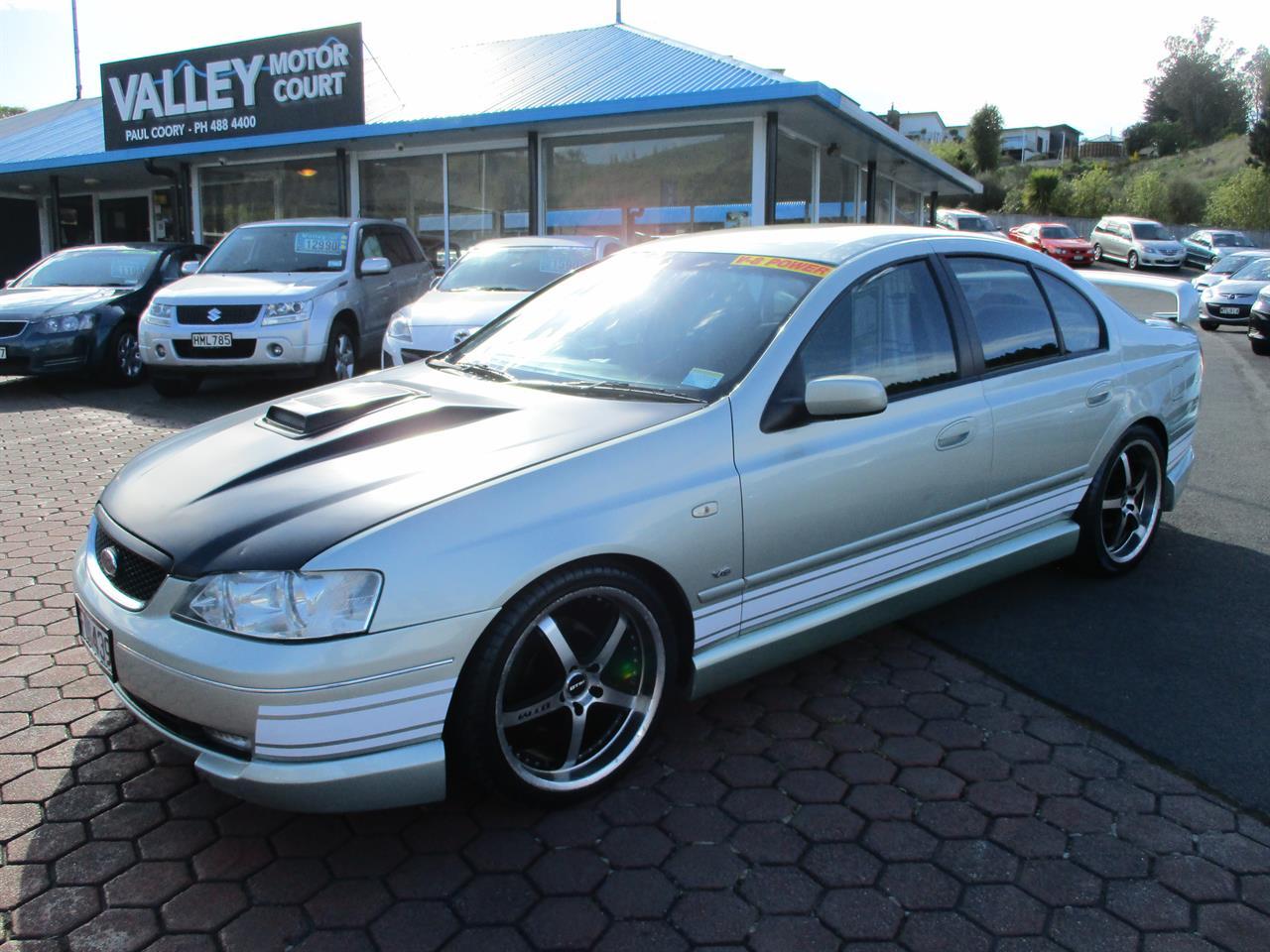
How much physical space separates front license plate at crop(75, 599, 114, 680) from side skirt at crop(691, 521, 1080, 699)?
5.41 ft

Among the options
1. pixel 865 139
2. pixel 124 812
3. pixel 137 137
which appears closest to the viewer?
pixel 124 812

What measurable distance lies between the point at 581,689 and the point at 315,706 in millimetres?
779

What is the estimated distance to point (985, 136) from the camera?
67.6 m

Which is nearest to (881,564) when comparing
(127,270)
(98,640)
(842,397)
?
(842,397)

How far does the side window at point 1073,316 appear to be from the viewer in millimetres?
4473

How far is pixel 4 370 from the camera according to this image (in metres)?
10.2

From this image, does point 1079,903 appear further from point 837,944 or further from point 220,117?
point 220,117

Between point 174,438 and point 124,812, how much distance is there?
1.28m

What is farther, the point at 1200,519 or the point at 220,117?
the point at 220,117

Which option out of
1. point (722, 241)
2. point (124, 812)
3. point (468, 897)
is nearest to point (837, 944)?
point (468, 897)

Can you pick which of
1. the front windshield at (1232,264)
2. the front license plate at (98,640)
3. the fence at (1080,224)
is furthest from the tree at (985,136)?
the front license plate at (98,640)

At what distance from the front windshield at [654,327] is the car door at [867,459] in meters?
0.20

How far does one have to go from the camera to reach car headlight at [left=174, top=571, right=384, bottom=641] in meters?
2.50

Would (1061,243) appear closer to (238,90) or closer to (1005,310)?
(238,90)
